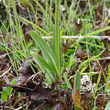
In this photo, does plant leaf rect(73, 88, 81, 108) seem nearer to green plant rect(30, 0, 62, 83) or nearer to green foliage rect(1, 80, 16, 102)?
green plant rect(30, 0, 62, 83)

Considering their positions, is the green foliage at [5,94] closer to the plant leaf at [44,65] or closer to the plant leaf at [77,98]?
the plant leaf at [44,65]

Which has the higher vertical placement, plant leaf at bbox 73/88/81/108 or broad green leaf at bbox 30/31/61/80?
broad green leaf at bbox 30/31/61/80

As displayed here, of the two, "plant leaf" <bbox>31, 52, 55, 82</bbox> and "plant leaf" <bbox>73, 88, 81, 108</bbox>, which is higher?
"plant leaf" <bbox>31, 52, 55, 82</bbox>

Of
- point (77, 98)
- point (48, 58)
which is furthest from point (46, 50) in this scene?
point (77, 98)

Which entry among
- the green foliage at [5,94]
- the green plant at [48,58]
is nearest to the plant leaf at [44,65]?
the green plant at [48,58]

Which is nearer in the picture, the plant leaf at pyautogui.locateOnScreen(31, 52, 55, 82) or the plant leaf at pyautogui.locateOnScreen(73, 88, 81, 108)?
the plant leaf at pyautogui.locateOnScreen(73, 88, 81, 108)

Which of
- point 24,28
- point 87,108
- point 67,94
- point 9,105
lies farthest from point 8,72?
point 24,28

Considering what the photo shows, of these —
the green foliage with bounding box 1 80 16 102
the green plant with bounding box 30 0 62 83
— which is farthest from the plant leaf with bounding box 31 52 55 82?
the green foliage with bounding box 1 80 16 102

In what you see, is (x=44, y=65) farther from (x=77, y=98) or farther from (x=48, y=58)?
(x=77, y=98)

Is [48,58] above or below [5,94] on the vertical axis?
above

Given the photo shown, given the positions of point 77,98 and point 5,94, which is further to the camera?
point 5,94

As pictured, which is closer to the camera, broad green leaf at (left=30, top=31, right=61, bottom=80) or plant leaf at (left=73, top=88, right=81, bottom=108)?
plant leaf at (left=73, top=88, right=81, bottom=108)
